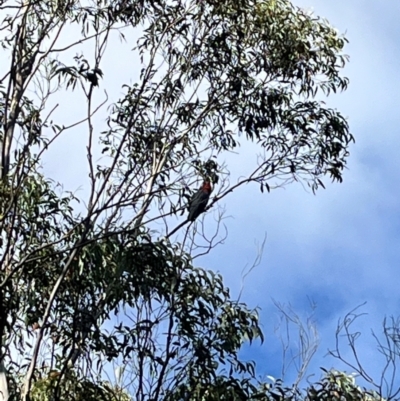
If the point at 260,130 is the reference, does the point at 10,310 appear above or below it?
below

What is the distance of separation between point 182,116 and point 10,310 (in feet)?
7.12

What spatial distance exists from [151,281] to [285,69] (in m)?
2.43

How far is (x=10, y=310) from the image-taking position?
6277 millimetres

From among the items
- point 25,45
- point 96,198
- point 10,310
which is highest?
point 25,45

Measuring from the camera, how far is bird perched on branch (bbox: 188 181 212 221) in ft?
20.8

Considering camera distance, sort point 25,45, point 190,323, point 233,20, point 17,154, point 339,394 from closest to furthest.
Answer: point 339,394, point 190,323, point 17,154, point 25,45, point 233,20

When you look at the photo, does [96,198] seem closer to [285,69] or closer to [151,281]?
[151,281]

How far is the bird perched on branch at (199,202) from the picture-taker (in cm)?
634

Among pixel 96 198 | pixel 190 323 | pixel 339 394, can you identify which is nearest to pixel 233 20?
pixel 96 198

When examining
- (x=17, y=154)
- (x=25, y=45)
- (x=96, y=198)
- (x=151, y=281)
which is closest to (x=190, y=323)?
(x=151, y=281)

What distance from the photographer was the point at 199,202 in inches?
253

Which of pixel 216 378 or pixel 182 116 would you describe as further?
pixel 182 116

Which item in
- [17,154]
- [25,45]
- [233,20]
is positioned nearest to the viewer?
[17,154]

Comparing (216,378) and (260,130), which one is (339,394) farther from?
(260,130)
